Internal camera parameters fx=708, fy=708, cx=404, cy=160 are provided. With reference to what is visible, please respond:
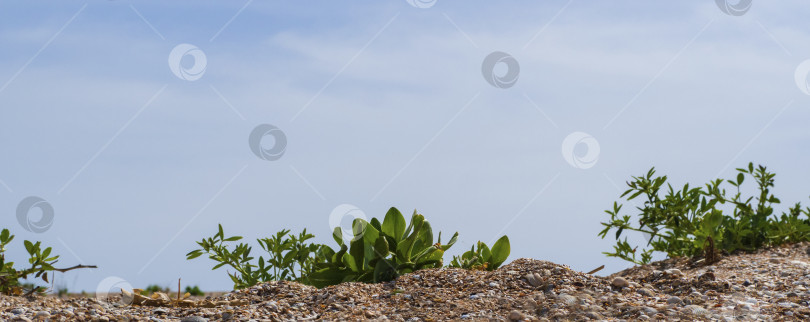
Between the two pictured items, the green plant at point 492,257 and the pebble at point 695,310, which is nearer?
the pebble at point 695,310

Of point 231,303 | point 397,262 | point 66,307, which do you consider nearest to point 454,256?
point 397,262

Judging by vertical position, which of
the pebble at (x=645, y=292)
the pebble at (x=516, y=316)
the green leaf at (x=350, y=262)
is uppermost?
the green leaf at (x=350, y=262)

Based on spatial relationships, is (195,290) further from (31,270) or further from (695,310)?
(695,310)

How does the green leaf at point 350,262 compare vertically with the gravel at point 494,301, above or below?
above

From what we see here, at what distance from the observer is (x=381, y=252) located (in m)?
4.82

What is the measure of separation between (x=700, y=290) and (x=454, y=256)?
6.01 feet

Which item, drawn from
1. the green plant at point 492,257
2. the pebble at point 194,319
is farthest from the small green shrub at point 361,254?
the pebble at point 194,319

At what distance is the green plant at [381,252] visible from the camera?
15.9ft

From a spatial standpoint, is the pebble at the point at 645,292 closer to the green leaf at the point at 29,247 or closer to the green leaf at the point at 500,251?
the green leaf at the point at 500,251

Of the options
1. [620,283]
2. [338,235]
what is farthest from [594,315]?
[338,235]

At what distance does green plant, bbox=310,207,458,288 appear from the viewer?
4.86 m

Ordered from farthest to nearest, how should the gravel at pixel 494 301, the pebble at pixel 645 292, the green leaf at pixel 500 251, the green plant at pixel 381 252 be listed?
the green leaf at pixel 500 251, the green plant at pixel 381 252, the pebble at pixel 645 292, the gravel at pixel 494 301

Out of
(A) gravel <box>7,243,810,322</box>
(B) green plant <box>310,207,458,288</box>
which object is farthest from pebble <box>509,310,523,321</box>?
(B) green plant <box>310,207,458,288</box>

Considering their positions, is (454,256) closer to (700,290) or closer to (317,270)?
(317,270)
